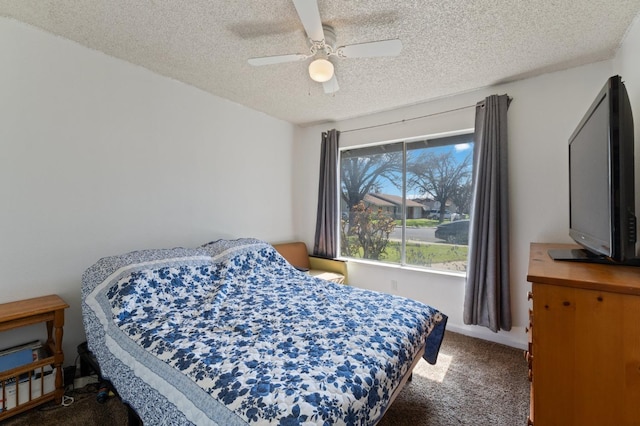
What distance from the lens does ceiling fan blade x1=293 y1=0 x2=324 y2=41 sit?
54.1 inches

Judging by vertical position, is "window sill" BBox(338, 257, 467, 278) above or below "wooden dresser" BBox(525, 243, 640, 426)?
below

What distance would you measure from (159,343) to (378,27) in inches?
92.2

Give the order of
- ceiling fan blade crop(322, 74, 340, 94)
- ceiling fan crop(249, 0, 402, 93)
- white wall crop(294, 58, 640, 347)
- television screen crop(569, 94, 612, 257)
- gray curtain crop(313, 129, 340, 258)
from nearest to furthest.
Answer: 1. television screen crop(569, 94, 612, 257)
2. ceiling fan crop(249, 0, 402, 93)
3. ceiling fan blade crop(322, 74, 340, 94)
4. white wall crop(294, 58, 640, 347)
5. gray curtain crop(313, 129, 340, 258)

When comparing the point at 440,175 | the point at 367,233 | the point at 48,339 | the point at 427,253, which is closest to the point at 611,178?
the point at 440,175

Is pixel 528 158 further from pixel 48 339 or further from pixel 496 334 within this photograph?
pixel 48 339

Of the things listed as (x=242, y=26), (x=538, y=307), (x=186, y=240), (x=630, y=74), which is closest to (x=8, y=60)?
(x=242, y=26)

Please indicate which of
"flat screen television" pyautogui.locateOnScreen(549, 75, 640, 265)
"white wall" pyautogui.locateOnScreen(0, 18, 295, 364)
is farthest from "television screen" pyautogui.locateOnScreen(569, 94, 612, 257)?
"white wall" pyautogui.locateOnScreen(0, 18, 295, 364)

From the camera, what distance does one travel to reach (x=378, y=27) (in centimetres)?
183

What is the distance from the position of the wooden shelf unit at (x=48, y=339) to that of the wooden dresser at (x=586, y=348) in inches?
104

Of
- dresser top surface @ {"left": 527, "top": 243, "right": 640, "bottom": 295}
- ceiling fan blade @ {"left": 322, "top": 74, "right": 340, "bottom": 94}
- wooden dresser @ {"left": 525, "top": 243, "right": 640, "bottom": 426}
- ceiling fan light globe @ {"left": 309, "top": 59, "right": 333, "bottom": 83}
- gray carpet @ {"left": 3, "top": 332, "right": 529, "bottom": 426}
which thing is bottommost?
gray carpet @ {"left": 3, "top": 332, "right": 529, "bottom": 426}

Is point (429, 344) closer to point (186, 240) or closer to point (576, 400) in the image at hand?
point (576, 400)

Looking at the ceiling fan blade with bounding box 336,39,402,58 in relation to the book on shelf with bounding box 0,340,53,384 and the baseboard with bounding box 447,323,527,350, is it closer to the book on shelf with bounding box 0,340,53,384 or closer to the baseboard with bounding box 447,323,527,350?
the baseboard with bounding box 447,323,527,350

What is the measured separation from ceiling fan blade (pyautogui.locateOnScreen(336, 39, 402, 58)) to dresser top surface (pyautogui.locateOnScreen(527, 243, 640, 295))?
1452 millimetres

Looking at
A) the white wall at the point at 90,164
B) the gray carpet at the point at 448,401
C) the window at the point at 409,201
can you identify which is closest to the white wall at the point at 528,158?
the window at the point at 409,201
